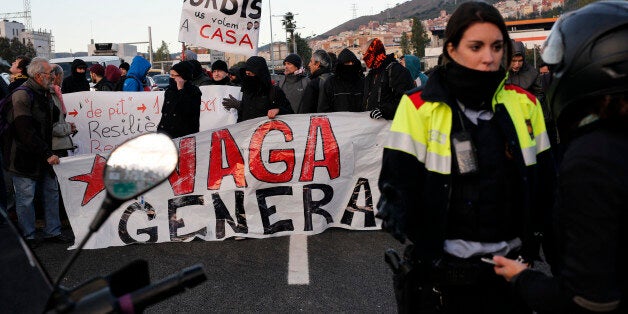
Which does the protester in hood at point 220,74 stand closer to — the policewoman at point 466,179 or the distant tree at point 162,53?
the policewoman at point 466,179

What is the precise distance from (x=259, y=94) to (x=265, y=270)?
97.3 inches

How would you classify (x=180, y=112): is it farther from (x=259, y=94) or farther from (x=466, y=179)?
(x=466, y=179)

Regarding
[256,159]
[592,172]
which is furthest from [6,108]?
[592,172]

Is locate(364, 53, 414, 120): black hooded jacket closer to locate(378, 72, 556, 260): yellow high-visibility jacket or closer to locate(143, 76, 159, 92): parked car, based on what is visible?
locate(378, 72, 556, 260): yellow high-visibility jacket

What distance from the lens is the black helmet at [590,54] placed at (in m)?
1.69

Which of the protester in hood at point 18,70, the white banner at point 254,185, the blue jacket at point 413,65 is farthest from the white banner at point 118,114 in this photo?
the blue jacket at point 413,65

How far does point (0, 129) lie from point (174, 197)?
6.09 ft

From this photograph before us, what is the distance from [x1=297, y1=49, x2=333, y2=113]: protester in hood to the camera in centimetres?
797

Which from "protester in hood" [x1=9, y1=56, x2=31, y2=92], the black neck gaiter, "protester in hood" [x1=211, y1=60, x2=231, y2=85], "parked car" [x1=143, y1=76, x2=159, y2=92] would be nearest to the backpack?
"protester in hood" [x1=9, y1=56, x2=31, y2=92]

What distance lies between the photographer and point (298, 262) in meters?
5.41

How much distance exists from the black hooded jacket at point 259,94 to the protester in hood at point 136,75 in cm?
326

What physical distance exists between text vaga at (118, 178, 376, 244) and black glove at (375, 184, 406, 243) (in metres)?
4.14

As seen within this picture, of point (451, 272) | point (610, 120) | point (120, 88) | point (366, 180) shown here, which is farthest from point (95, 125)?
point (610, 120)

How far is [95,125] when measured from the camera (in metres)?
8.70
